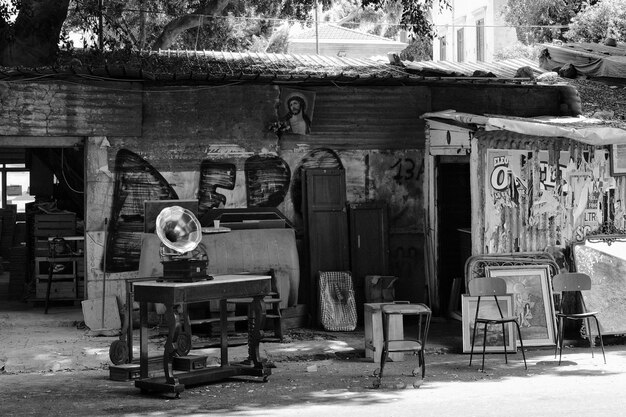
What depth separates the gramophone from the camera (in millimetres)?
9906

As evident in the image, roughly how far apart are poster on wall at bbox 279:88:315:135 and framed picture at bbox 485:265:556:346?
3.40 metres

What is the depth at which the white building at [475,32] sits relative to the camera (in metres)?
34.9

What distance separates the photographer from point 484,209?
13.0m

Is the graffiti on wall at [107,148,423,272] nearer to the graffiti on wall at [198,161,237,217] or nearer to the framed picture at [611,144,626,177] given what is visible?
the graffiti on wall at [198,161,237,217]

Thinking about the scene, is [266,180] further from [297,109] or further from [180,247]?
[180,247]

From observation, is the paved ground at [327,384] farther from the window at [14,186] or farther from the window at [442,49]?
the window at [442,49]

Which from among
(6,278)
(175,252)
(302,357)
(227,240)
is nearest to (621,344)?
(302,357)

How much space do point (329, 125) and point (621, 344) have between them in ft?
16.5

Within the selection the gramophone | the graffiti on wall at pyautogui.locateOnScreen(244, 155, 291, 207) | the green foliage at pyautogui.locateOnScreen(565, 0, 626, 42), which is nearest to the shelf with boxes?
the graffiti on wall at pyautogui.locateOnScreen(244, 155, 291, 207)

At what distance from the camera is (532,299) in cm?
1278

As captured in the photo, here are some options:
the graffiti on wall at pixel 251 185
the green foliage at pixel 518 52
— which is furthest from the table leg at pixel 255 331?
the green foliage at pixel 518 52

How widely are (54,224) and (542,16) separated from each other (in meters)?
19.8

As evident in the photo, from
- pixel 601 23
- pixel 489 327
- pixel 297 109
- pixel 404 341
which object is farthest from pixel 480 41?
pixel 404 341

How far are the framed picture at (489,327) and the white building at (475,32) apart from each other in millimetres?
21852
